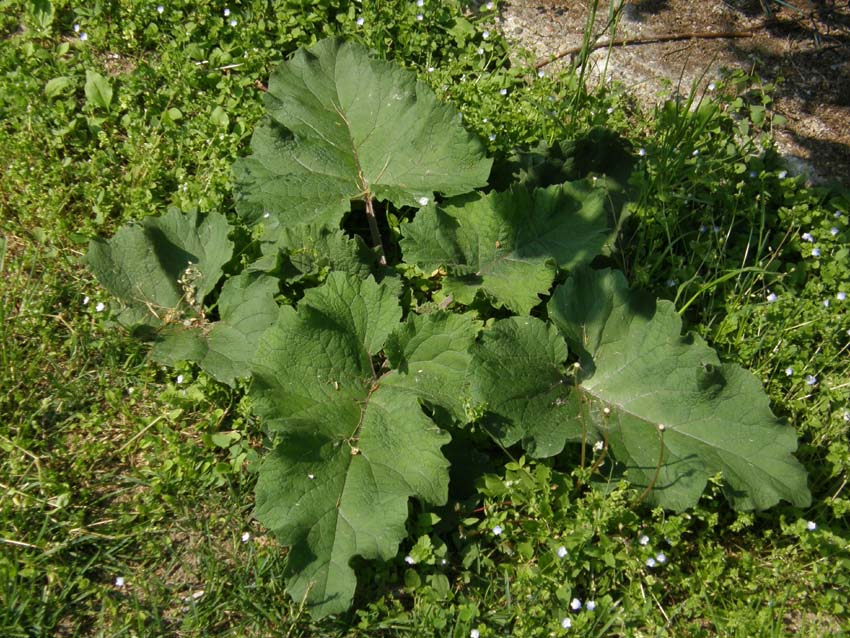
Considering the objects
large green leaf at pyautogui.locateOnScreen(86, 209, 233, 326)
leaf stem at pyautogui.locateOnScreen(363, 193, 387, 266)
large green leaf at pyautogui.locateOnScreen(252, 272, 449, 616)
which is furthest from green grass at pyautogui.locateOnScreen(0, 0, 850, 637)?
leaf stem at pyautogui.locateOnScreen(363, 193, 387, 266)

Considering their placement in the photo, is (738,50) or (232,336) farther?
(738,50)

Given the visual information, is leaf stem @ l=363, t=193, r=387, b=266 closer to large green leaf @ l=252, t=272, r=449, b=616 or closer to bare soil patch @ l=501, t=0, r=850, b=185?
large green leaf @ l=252, t=272, r=449, b=616

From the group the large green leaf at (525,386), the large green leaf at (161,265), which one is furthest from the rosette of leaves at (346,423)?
the large green leaf at (161,265)

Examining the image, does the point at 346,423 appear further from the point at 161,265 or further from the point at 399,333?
the point at 161,265

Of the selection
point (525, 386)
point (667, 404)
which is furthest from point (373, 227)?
point (667, 404)

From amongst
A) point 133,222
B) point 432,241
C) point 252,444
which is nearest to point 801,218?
point 432,241

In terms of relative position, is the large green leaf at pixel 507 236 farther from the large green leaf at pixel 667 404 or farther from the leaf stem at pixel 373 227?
the leaf stem at pixel 373 227

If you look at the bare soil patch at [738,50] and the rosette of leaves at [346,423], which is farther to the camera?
the bare soil patch at [738,50]
